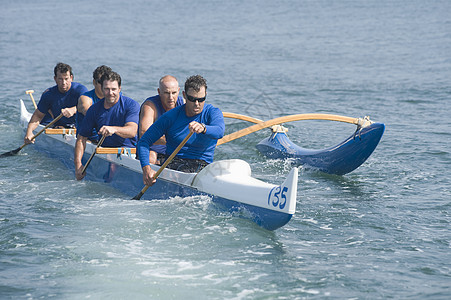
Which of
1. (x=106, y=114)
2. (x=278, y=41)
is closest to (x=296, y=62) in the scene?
(x=278, y=41)

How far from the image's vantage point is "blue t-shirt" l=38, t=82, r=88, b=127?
28.3 ft

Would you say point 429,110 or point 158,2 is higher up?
point 158,2

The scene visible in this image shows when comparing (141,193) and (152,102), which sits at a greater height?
A: (152,102)

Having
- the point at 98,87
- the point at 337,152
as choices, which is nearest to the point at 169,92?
the point at 98,87

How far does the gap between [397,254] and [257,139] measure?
17.8ft

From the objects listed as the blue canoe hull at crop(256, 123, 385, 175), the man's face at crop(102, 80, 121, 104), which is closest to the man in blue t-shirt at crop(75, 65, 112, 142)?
the man's face at crop(102, 80, 121, 104)

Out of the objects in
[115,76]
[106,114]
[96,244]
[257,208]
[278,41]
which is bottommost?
[96,244]

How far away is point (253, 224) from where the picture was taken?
18.2 feet

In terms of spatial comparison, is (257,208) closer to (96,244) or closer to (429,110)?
(96,244)

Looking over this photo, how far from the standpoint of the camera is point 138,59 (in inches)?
795

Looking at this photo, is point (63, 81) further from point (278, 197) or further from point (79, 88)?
point (278, 197)

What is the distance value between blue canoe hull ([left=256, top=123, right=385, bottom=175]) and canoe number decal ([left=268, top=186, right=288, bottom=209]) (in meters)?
3.02

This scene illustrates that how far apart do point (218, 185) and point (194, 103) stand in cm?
85

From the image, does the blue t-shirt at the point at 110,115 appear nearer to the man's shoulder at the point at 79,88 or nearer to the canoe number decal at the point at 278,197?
the man's shoulder at the point at 79,88
